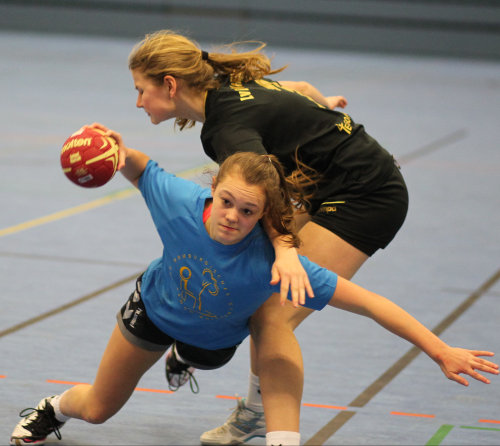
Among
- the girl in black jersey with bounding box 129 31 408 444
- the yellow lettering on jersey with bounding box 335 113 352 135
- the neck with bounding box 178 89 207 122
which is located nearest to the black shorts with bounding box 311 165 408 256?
the girl in black jersey with bounding box 129 31 408 444

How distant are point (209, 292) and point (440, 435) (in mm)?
1207

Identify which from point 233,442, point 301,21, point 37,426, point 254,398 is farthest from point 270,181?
point 301,21

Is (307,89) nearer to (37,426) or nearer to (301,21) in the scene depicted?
(37,426)

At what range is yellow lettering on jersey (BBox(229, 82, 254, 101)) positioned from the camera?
11.1 ft

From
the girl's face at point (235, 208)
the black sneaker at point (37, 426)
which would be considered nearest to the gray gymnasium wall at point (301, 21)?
the black sneaker at point (37, 426)

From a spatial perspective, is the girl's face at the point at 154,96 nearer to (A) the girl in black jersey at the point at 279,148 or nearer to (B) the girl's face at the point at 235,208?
(A) the girl in black jersey at the point at 279,148

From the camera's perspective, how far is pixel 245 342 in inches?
191

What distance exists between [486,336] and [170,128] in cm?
783

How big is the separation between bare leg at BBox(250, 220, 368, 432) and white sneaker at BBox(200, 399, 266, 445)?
469 millimetres

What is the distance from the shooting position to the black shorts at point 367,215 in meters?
3.44

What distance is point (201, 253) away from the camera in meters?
3.09

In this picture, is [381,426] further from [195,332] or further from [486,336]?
[486,336]

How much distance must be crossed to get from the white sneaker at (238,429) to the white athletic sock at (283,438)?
0.59 meters

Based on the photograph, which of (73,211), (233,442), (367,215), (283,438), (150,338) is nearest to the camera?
(283,438)
